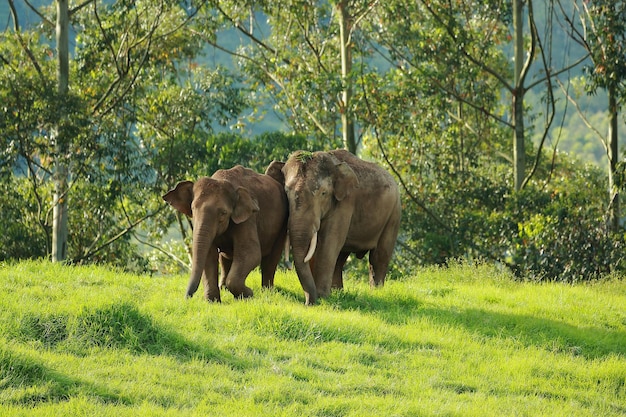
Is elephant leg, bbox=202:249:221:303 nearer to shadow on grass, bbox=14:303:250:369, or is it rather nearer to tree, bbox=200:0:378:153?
shadow on grass, bbox=14:303:250:369

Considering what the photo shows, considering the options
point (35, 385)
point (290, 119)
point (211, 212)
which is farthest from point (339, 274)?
point (290, 119)

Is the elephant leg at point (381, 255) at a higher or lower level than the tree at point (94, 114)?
lower

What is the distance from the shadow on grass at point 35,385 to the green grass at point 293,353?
14 mm

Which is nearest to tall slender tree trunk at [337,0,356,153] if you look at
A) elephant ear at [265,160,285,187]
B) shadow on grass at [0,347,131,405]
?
elephant ear at [265,160,285,187]

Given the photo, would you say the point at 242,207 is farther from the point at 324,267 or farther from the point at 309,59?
the point at 309,59

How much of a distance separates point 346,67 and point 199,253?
54.0 feet

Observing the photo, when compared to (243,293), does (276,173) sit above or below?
above

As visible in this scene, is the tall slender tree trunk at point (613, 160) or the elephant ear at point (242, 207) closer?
the elephant ear at point (242, 207)

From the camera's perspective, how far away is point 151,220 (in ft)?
92.6

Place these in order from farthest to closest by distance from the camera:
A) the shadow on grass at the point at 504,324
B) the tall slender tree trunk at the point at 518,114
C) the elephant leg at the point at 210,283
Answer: the tall slender tree trunk at the point at 518,114
the elephant leg at the point at 210,283
the shadow on grass at the point at 504,324

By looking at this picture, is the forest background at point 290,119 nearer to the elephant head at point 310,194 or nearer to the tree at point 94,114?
the tree at point 94,114

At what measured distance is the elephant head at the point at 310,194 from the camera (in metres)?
12.6

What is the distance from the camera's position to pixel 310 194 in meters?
12.9

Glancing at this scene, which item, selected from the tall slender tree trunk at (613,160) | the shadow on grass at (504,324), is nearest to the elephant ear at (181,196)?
the shadow on grass at (504,324)
